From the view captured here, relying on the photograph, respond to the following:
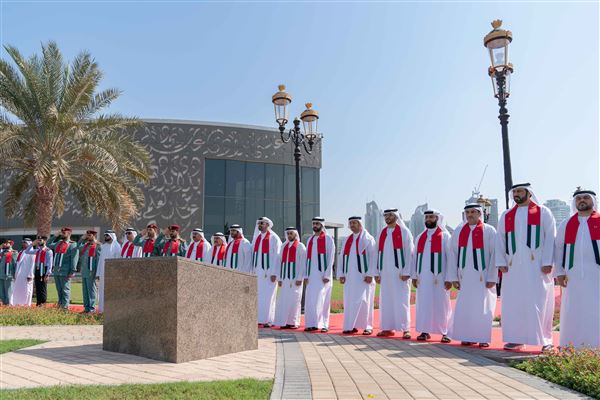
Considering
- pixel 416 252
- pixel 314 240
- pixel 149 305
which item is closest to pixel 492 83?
pixel 416 252

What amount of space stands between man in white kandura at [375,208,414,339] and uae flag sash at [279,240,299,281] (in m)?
2.13

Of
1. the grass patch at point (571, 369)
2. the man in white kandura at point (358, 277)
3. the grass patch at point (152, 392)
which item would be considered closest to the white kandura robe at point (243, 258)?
the man in white kandura at point (358, 277)

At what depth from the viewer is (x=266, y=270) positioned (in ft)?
38.3

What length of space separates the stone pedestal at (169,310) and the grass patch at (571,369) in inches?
146

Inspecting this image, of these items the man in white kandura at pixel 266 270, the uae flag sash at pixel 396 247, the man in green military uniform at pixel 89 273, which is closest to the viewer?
the uae flag sash at pixel 396 247

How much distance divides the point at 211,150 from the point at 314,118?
21403 mm

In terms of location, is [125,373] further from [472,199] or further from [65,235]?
[472,199]

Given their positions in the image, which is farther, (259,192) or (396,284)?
(259,192)

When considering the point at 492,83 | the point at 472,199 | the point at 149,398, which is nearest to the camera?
the point at 149,398

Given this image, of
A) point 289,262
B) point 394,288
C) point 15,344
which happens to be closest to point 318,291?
point 289,262

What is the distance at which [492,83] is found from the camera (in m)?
10.5

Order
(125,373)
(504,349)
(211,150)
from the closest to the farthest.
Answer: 1. (125,373)
2. (504,349)
3. (211,150)

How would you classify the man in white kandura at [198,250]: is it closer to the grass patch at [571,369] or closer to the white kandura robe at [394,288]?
the white kandura robe at [394,288]

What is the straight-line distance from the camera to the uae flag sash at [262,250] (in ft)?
38.2
